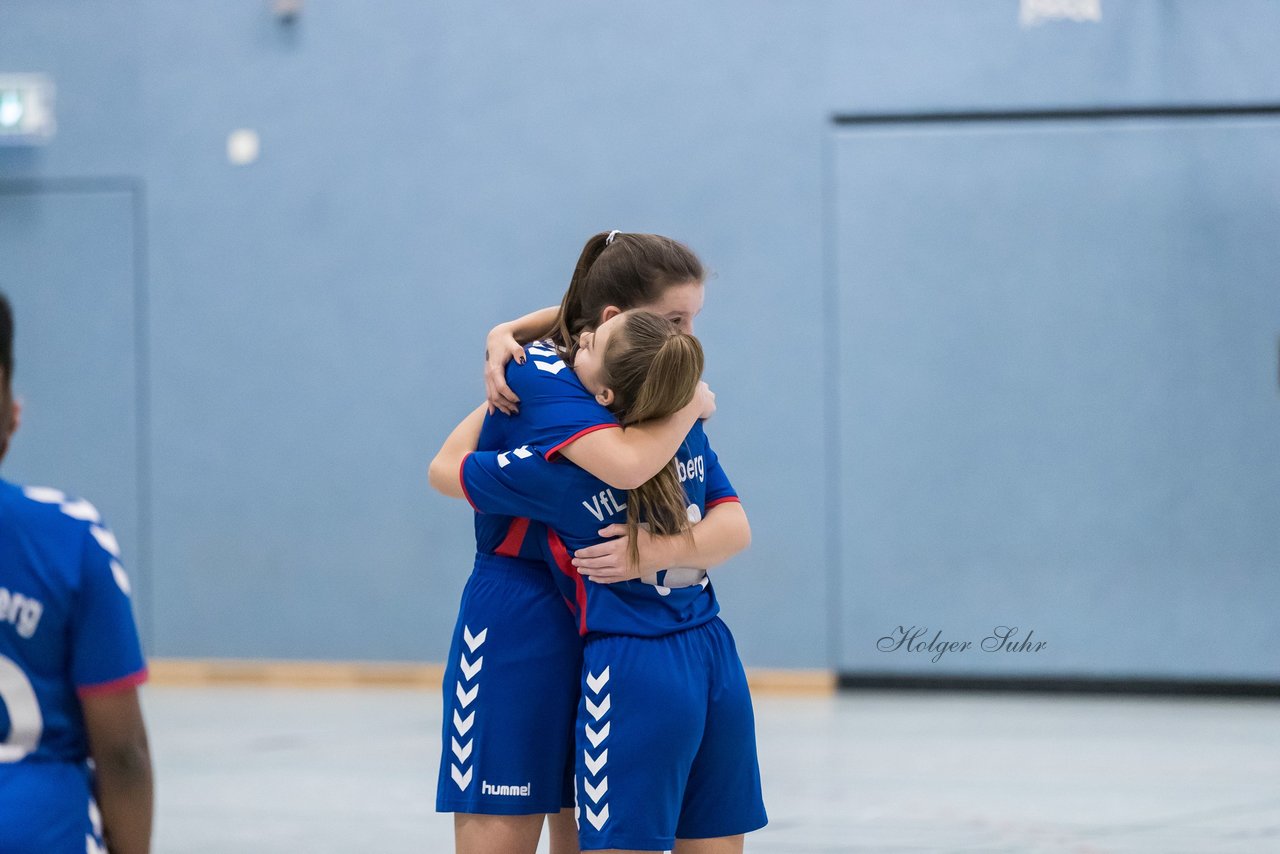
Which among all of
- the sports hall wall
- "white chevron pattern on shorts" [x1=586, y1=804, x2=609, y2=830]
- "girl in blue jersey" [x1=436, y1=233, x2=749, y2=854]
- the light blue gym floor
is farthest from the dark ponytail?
the sports hall wall

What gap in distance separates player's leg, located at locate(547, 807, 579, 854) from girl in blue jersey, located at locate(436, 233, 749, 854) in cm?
11

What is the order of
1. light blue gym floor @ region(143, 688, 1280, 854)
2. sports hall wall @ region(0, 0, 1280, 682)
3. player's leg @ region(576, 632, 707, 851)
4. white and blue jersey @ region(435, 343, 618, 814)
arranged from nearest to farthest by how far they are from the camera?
player's leg @ region(576, 632, 707, 851) → white and blue jersey @ region(435, 343, 618, 814) → light blue gym floor @ region(143, 688, 1280, 854) → sports hall wall @ region(0, 0, 1280, 682)

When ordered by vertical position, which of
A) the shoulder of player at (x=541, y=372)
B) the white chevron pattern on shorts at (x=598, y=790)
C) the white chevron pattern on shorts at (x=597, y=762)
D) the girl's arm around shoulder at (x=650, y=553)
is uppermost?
the shoulder of player at (x=541, y=372)

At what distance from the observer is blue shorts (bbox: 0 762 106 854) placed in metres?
1.74

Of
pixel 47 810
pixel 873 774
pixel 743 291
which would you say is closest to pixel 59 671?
pixel 47 810

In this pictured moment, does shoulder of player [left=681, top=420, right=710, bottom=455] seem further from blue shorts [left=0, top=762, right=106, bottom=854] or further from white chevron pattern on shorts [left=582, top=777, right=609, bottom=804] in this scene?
blue shorts [left=0, top=762, right=106, bottom=854]

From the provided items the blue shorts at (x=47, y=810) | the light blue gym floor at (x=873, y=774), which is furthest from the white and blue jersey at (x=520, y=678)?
the light blue gym floor at (x=873, y=774)

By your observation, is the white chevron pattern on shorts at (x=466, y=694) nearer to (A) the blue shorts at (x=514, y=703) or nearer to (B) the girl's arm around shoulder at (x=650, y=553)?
(A) the blue shorts at (x=514, y=703)

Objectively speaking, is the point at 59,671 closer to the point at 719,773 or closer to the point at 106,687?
the point at 106,687

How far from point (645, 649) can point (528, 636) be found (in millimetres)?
261

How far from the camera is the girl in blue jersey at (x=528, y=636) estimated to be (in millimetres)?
2586

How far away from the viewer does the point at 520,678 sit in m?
2.61

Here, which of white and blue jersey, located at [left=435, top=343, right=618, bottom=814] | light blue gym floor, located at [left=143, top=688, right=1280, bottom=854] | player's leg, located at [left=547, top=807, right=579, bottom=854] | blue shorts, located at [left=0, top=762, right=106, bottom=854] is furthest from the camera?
light blue gym floor, located at [left=143, top=688, right=1280, bottom=854]

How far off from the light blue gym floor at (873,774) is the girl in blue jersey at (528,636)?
2.23m
